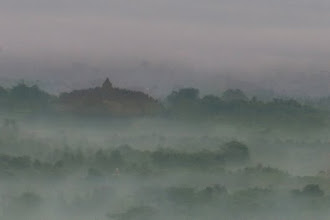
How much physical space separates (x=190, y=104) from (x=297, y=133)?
14.1 ft

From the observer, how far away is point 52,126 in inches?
998

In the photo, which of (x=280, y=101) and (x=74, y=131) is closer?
(x=280, y=101)

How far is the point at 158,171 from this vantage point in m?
27.6

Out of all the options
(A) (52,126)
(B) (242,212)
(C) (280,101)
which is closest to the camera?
(C) (280,101)

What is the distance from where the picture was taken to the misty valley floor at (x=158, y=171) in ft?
83.3

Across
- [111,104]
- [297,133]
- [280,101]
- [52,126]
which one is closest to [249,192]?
[297,133]

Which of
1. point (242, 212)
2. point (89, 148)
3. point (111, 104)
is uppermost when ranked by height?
point (111, 104)

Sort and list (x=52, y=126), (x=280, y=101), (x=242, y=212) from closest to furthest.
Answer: (x=280, y=101), (x=52, y=126), (x=242, y=212)

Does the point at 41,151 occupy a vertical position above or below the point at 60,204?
above

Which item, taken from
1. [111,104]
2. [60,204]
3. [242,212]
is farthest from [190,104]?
[60,204]

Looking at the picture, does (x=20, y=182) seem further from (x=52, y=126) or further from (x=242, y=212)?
(x=242, y=212)

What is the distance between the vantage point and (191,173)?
27719 millimetres

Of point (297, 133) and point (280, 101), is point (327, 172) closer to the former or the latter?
point (297, 133)

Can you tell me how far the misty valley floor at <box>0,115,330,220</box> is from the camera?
25375mm
